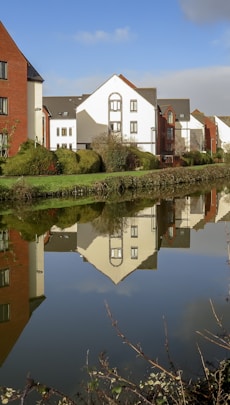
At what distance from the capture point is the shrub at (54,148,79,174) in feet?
141

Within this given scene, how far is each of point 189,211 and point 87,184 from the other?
1179 centimetres

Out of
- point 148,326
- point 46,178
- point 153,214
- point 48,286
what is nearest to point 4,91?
point 46,178

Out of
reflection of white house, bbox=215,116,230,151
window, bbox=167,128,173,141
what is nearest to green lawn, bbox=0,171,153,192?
window, bbox=167,128,173,141

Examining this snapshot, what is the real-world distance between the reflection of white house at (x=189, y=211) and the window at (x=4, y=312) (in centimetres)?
1172

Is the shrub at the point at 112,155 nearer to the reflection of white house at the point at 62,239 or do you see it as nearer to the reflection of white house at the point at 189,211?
the reflection of white house at the point at 189,211

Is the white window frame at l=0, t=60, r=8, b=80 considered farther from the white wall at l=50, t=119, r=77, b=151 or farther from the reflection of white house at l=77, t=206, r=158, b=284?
the reflection of white house at l=77, t=206, r=158, b=284

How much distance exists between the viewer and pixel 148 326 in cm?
842

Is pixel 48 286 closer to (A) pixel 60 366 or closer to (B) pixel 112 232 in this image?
(A) pixel 60 366

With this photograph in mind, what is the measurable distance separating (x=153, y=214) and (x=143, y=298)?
1442cm

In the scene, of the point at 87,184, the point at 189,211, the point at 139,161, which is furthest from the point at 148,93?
the point at 189,211

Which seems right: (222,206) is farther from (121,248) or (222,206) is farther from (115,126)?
(115,126)

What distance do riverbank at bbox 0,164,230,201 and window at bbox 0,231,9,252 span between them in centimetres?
1242

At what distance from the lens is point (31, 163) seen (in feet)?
130

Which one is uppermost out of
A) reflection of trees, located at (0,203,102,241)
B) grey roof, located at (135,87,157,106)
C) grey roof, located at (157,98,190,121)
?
grey roof, located at (157,98,190,121)
